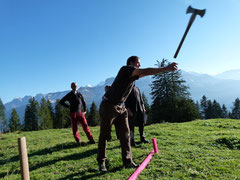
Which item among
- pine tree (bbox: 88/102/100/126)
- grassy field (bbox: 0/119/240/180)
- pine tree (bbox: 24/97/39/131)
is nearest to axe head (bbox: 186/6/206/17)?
grassy field (bbox: 0/119/240/180)

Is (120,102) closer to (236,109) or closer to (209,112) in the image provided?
(209,112)

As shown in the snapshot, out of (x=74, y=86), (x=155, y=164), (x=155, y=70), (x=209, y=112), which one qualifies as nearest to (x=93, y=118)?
(x=209, y=112)

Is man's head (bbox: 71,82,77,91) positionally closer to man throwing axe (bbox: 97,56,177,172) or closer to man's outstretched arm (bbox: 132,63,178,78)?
man throwing axe (bbox: 97,56,177,172)

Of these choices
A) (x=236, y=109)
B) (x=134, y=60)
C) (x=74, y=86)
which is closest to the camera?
(x=134, y=60)

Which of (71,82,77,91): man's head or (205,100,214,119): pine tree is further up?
(71,82,77,91): man's head

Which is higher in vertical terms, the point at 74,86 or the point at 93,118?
the point at 74,86

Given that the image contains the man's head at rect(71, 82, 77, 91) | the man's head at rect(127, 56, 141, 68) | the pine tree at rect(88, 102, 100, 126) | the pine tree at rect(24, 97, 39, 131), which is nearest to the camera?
the man's head at rect(127, 56, 141, 68)

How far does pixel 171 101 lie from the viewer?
42.7 metres

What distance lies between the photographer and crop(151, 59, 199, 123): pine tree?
41000 millimetres

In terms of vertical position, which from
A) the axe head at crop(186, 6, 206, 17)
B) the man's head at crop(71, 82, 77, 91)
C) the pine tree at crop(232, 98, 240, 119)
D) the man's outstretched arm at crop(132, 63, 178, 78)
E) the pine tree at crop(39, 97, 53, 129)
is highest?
the axe head at crop(186, 6, 206, 17)

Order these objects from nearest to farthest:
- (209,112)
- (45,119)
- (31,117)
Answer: (45,119) < (31,117) < (209,112)

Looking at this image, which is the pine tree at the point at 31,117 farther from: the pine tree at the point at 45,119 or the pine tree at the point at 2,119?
the pine tree at the point at 2,119

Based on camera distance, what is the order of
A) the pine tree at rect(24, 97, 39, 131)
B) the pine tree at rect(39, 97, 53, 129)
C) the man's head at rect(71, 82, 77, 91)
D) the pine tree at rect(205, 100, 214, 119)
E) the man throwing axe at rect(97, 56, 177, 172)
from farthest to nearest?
the pine tree at rect(205, 100, 214, 119) → the pine tree at rect(24, 97, 39, 131) → the pine tree at rect(39, 97, 53, 129) → the man's head at rect(71, 82, 77, 91) → the man throwing axe at rect(97, 56, 177, 172)

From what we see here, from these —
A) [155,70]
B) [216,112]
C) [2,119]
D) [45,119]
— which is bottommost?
[216,112]
